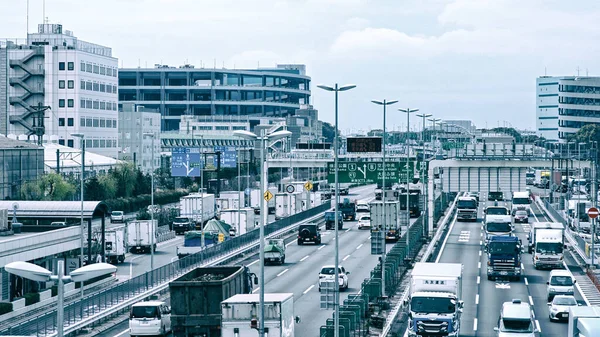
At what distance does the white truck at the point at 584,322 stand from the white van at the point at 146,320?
61.2 feet

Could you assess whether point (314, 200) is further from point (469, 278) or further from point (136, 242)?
point (469, 278)

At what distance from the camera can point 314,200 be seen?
131 meters

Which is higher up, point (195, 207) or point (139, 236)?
point (195, 207)

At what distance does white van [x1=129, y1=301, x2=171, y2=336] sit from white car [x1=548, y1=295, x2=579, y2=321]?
702 inches

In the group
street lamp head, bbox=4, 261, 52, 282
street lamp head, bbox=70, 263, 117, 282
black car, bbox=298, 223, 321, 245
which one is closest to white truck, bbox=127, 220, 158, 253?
black car, bbox=298, 223, 321, 245

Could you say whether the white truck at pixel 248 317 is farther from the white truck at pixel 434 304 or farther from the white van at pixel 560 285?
the white van at pixel 560 285

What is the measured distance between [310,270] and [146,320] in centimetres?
2758

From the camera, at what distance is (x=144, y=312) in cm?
4372

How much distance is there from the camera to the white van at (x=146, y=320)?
43.5m

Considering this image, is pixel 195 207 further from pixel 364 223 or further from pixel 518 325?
pixel 518 325

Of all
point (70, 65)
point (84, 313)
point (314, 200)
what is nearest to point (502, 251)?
point (84, 313)

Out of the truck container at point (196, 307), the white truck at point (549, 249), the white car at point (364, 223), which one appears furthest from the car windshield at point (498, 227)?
the truck container at point (196, 307)

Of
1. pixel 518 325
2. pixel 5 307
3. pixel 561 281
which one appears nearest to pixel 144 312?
pixel 5 307

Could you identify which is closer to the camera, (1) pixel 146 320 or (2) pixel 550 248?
(1) pixel 146 320
